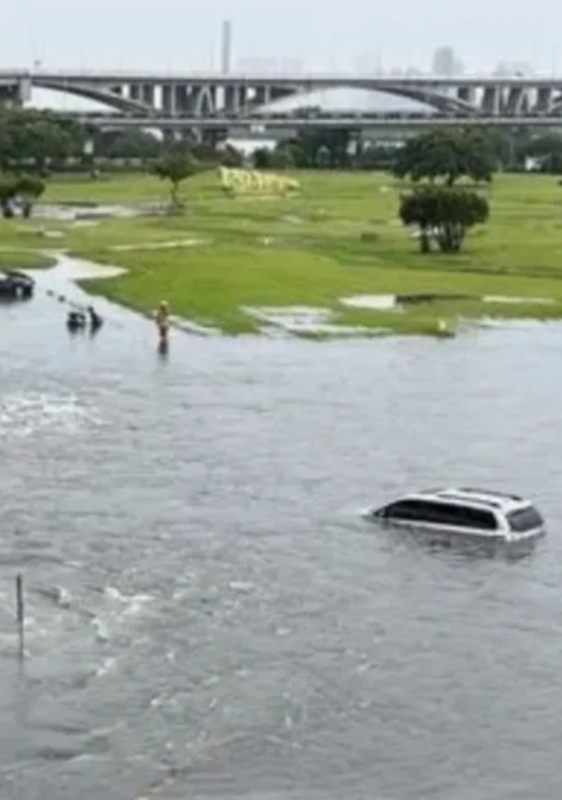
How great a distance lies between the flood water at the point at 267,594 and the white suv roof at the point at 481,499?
3.19ft

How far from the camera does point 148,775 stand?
21.7 m

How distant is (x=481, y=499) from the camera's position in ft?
108

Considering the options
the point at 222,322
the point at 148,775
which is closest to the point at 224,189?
the point at 222,322

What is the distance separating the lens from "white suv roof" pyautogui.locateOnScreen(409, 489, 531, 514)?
3256 centimetres

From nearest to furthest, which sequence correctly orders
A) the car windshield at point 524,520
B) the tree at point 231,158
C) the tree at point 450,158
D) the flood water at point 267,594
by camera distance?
the flood water at point 267,594
the car windshield at point 524,520
the tree at point 450,158
the tree at point 231,158

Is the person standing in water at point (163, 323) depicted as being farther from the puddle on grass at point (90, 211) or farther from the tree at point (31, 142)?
the tree at point (31, 142)

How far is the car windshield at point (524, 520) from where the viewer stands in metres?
32.3

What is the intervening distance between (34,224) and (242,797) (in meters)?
73.3

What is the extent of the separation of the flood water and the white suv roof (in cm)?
97

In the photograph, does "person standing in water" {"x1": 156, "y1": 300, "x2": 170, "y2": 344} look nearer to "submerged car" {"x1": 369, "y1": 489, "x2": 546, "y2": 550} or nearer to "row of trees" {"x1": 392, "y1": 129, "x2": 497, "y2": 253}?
"submerged car" {"x1": 369, "y1": 489, "x2": 546, "y2": 550}

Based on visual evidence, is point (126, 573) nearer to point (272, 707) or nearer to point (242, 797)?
point (272, 707)

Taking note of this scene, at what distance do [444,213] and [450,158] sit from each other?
1364 inches

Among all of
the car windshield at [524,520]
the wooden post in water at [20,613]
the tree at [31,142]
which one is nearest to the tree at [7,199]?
the tree at [31,142]

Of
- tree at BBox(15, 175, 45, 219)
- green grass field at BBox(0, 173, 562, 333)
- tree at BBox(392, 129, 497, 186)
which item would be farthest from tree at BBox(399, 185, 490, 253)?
tree at BBox(392, 129, 497, 186)
